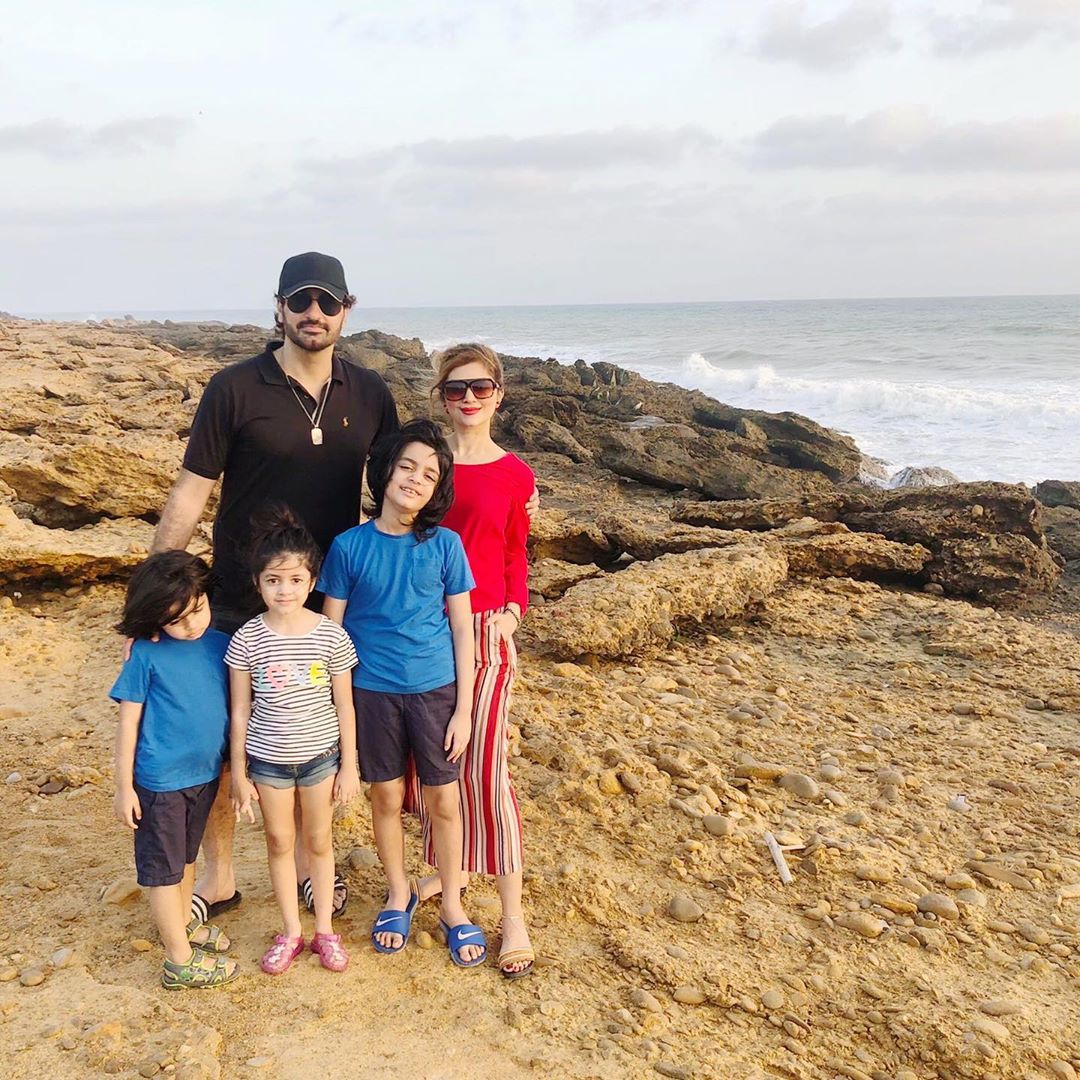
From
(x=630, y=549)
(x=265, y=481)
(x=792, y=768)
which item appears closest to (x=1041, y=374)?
(x=630, y=549)

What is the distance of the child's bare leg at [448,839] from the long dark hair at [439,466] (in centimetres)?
85

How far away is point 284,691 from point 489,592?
78cm

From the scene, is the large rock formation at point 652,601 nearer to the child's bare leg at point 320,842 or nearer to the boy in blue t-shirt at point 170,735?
the child's bare leg at point 320,842

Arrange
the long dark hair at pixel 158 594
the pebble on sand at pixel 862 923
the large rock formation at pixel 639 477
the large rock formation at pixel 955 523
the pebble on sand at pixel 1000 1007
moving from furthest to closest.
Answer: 1. the large rock formation at pixel 955 523
2. the large rock formation at pixel 639 477
3. the pebble on sand at pixel 862 923
4. the pebble on sand at pixel 1000 1007
5. the long dark hair at pixel 158 594

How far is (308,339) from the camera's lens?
10.1ft

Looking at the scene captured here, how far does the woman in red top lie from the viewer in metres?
3.06

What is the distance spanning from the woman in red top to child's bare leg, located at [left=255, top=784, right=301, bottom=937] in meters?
0.49

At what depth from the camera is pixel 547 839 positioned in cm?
373

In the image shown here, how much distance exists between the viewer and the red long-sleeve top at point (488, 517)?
3129 mm

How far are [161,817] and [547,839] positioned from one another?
5.29ft

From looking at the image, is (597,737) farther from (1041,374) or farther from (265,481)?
(1041,374)

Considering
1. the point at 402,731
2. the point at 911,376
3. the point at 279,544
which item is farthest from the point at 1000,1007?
the point at 911,376

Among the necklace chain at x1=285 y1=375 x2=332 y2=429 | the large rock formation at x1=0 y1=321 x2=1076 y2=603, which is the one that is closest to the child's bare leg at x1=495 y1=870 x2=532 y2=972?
the necklace chain at x1=285 y1=375 x2=332 y2=429

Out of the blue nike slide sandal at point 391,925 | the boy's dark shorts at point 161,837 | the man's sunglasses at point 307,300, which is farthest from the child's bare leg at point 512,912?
the man's sunglasses at point 307,300
